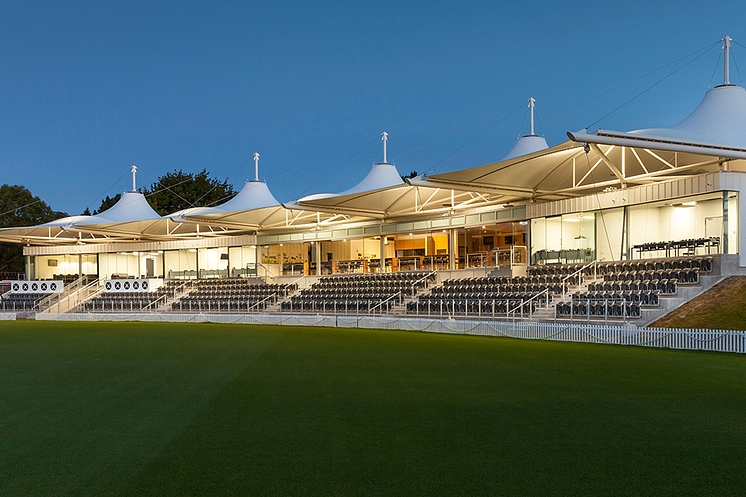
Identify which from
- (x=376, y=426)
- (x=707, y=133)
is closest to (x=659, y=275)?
(x=707, y=133)

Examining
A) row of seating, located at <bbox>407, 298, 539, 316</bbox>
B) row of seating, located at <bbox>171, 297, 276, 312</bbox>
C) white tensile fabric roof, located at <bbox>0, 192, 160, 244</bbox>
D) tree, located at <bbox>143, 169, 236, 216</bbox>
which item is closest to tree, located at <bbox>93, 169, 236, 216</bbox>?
tree, located at <bbox>143, 169, 236, 216</bbox>

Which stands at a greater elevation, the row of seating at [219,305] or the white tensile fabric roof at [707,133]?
the white tensile fabric roof at [707,133]

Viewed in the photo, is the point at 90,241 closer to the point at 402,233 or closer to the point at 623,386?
the point at 402,233

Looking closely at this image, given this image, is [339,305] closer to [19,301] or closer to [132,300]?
[132,300]

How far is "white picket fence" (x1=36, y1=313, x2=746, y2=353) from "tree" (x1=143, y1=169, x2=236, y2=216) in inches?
1334

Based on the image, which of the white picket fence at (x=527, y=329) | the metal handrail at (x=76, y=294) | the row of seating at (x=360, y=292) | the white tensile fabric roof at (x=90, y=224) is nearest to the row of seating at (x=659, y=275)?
the white picket fence at (x=527, y=329)

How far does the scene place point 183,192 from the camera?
70625 mm

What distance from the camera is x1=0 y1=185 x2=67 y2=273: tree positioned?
69.0 m

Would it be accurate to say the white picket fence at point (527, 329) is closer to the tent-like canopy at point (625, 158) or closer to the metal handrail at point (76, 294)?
the tent-like canopy at point (625, 158)

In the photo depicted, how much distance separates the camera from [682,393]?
9758 mm

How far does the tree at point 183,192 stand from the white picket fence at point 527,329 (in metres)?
33.9

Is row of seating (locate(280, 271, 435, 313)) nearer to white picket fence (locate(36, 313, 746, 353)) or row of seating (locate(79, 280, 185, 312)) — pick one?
white picket fence (locate(36, 313, 746, 353))

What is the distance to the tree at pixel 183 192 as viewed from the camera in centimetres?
6906

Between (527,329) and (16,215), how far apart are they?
65.0 meters
